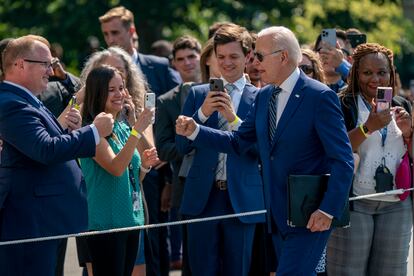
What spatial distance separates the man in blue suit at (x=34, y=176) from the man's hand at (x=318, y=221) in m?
1.42

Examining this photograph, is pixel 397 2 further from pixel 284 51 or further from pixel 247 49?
pixel 284 51

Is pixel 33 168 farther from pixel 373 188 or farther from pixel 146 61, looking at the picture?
pixel 146 61

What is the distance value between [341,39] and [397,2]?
11705mm

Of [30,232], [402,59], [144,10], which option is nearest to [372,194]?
[30,232]

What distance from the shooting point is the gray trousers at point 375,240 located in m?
8.84

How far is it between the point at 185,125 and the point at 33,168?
1.06 meters

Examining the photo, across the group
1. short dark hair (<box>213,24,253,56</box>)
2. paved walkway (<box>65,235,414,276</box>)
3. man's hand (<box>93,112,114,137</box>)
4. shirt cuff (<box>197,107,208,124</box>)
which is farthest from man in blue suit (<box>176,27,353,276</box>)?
paved walkway (<box>65,235,414,276</box>)

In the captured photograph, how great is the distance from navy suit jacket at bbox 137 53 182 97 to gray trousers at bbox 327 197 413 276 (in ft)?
10.7

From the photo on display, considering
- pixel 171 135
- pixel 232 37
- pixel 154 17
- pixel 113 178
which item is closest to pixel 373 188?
pixel 232 37

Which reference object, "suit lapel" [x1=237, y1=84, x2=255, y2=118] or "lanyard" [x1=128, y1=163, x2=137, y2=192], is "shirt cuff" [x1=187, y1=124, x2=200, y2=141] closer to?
"lanyard" [x1=128, y1=163, x2=137, y2=192]

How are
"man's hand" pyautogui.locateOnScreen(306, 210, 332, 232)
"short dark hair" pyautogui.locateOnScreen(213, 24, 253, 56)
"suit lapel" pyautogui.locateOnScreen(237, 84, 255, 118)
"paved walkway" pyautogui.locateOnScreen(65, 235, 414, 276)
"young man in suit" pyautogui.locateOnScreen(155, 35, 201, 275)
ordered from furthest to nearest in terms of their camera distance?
"paved walkway" pyautogui.locateOnScreen(65, 235, 414, 276) → "young man in suit" pyautogui.locateOnScreen(155, 35, 201, 275) → "short dark hair" pyautogui.locateOnScreen(213, 24, 253, 56) → "suit lapel" pyautogui.locateOnScreen(237, 84, 255, 118) → "man's hand" pyautogui.locateOnScreen(306, 210, 332, 232)

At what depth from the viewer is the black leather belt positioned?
8.99m

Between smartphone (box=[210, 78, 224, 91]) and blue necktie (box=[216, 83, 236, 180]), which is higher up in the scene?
smartphone (box=[210, 78, 224, 91])

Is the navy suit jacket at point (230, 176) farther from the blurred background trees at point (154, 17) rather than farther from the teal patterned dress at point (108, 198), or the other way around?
the blurred background trees at point (154, 17)
